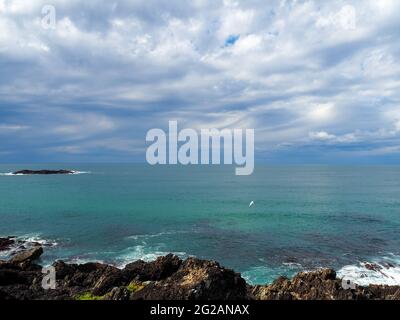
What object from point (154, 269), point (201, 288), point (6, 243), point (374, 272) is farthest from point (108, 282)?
point (6, 243)

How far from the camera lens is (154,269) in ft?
115

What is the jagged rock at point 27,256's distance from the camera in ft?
145

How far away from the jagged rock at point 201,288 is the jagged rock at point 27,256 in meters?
26.5

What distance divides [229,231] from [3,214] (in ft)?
194

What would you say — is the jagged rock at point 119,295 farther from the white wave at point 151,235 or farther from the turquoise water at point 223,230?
the white wave at point 151,235

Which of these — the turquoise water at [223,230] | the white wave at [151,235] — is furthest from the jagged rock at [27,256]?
the white wave at [151,235]

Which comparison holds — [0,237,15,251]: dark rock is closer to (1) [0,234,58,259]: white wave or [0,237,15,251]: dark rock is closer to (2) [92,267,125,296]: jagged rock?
(1) [0,234,58,259]: white wave

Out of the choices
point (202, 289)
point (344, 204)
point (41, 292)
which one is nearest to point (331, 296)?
point (202, 289)

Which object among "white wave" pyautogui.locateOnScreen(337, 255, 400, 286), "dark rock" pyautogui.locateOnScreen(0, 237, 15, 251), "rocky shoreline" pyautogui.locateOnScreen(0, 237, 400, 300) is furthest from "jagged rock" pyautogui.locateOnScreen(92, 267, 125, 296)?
"dark rock" pyautogui.locateOnScreen(0, 237, 15, 251)

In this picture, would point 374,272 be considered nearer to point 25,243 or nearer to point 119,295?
point 119,295

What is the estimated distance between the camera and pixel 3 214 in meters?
82.2

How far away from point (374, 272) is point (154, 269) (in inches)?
1166

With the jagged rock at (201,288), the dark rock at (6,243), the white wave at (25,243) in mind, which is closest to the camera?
the jagged rock at (201,288)
